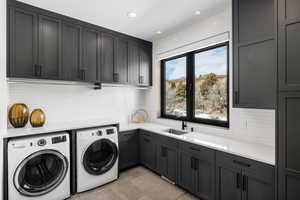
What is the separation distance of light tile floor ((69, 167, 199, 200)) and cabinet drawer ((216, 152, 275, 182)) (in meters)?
0.81

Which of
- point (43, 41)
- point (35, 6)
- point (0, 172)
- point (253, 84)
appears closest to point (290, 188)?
point (253, 84)

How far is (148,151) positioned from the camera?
2.89 meters

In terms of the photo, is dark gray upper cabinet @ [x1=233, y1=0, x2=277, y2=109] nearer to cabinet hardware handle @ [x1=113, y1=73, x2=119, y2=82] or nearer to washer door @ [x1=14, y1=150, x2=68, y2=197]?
cabinet hardware handle @ [x1=113, y1=73, x2=119, y2=82]

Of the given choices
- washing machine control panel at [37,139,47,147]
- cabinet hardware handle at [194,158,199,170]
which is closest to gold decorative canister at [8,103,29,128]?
washing machine control panel at [37,139,47,147]

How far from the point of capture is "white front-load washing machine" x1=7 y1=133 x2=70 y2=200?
1.77 m

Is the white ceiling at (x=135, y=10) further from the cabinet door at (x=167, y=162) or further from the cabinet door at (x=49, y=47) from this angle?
the cabinet door at (x=167, y=162)

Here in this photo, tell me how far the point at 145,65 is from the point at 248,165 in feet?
8.84

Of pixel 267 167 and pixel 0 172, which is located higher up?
pixel 267 167

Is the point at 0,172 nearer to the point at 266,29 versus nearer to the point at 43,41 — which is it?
the point at 43,41

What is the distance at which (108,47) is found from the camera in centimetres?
292

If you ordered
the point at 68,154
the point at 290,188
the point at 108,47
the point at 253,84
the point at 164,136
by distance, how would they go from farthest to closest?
the point at 108,47 < the point at 164,136 < the point at 68,154 < the point at 253,84 < the point at 290,188

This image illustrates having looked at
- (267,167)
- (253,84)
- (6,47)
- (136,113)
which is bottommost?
(267,167)

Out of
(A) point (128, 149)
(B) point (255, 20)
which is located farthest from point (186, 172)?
(B) point (255, 20)

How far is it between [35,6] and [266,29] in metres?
2.99
